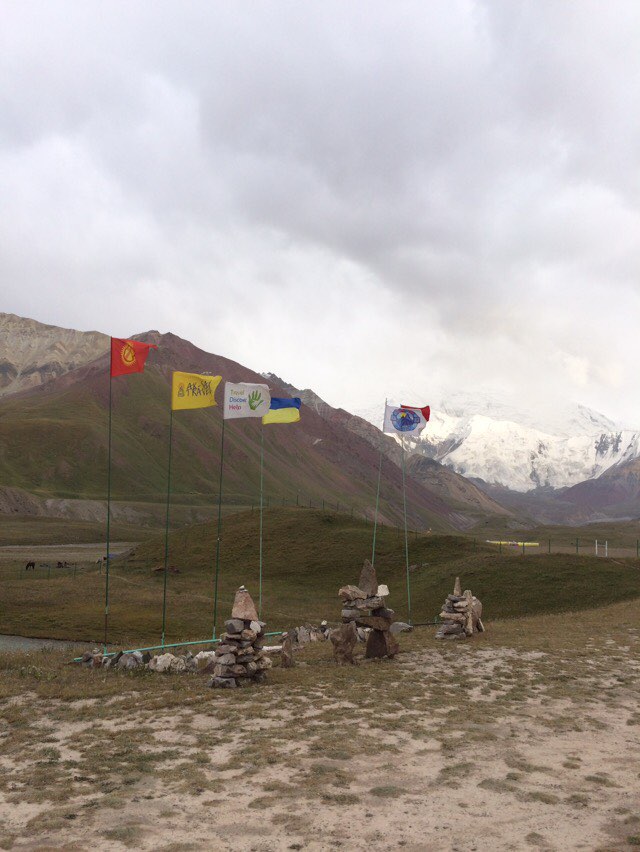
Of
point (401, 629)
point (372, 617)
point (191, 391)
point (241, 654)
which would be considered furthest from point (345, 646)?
point (191, 391)

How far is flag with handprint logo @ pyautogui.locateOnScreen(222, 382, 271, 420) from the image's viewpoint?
40.2m

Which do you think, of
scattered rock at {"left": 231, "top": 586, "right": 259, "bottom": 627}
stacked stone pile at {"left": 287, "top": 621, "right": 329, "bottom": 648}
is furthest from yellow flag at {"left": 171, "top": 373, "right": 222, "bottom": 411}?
stacked stone pile at {"left": 287, "top": 621, "right": 329, "bottom": 648}

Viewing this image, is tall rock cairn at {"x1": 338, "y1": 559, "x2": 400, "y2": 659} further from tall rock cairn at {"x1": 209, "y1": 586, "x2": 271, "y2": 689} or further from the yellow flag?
the yellow flag

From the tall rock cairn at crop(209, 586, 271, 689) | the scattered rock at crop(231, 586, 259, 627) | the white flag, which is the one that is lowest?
the tall rock cairn at crop(209, 586, 271, 689)

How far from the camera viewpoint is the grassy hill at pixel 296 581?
57094mm

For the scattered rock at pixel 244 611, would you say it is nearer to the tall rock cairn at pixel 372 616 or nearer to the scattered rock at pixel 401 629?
the tall rock cairn at pixel 372 616

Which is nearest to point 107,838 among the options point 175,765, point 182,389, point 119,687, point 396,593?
point 175,765

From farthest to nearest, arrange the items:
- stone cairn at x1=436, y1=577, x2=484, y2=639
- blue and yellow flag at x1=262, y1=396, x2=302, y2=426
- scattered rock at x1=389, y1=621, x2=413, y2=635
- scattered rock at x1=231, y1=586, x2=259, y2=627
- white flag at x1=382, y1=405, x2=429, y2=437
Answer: white flag at x1=382, y1=405, x2=429, y2=437
blue and yellow flag at x1=262, y1=396, x2=302, y2=426
scattered rock at x1=389, y1=621, x2=413, y2=635
stone cairn at x1=436, y1=577, x2=484, y2=639
scattered rock at x1=231, y1=586, x2=259, y2=627

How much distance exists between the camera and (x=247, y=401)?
4031 centimetres

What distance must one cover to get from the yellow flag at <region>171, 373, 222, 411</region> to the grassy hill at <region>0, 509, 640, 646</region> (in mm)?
17126

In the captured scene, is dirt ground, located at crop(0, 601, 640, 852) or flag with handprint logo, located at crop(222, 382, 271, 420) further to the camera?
flag with handprint logo, located at crop(222, 382, 271, 420)

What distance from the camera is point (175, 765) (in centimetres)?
1611

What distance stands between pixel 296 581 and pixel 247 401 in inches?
1613

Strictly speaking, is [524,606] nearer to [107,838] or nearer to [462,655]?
[462,655]
